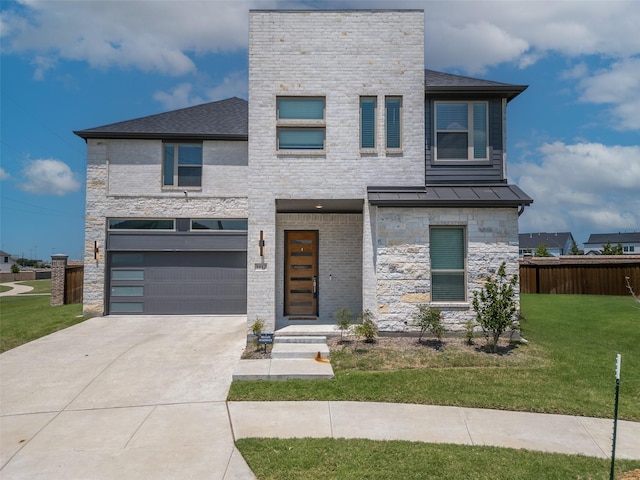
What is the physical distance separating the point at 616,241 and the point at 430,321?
8571 centimetres

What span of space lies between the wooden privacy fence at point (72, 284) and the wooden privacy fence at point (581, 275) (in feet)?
68.0

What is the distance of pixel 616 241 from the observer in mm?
76938

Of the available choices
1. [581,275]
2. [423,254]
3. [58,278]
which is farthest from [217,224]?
[581,275]

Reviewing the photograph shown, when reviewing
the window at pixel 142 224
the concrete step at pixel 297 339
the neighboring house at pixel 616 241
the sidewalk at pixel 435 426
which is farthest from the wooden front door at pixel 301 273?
the neighboring house at pixel 616 241

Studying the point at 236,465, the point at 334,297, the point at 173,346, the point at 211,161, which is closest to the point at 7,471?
the point at 236,465

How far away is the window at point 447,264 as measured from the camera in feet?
33.4

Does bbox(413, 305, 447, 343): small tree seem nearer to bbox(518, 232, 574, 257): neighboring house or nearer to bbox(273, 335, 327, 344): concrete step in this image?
bbox(273, 335, 327, 344): concrete step

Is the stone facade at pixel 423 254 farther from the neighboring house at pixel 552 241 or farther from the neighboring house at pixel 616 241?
the neighboring house at pixel 616 241

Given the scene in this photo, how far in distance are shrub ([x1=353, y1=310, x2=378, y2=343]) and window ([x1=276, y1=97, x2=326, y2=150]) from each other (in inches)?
174

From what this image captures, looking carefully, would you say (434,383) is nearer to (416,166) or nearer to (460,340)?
(460,340)

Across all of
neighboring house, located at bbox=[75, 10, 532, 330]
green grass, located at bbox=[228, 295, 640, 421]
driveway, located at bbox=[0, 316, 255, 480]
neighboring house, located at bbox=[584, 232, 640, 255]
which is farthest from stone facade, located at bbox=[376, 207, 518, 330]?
neighboring house, located at bbox=[584, 232, 640, 255]

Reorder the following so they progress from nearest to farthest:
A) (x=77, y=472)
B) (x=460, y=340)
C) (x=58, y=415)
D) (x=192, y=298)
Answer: (x=77, y=472) < (x=58, y=415) < (x=460, y=340) < (x=192, y=298)

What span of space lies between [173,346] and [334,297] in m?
4.54

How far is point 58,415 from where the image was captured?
6.35 m
